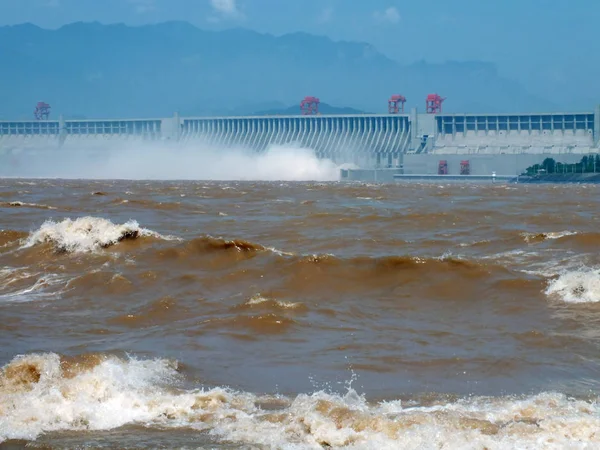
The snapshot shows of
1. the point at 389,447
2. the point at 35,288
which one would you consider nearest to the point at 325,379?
the point at 389,447

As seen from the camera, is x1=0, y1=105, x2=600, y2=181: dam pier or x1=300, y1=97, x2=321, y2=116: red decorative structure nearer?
x1=0, y1=105, x2=600, y2=181: dam pier

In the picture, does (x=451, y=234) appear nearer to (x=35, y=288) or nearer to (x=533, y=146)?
(x=35, y=288)

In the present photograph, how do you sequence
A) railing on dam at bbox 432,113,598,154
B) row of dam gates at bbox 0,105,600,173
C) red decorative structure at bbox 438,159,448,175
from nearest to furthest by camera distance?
red decorative structure at bbox 438,159,448,175 → railing on dam at bbox 432,113,598,154 → row of dam gates at bbox 0,105,600,173

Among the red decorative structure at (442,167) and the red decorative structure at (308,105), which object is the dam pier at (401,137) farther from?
the red decorative structure at (308,105)

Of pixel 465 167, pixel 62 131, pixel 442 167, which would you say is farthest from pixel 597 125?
pixel 62 131

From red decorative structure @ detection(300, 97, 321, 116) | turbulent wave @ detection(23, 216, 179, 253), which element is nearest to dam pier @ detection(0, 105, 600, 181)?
red decorative structure @ detection(300, 97, 321, 116)

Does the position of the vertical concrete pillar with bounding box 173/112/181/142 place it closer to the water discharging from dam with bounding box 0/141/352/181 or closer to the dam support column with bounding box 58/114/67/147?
the water discharging from dam with bounding box 0/141/352/181

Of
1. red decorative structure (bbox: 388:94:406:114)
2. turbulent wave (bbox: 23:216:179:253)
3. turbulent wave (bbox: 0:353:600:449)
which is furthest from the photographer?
red decorative structure (bbox: 388:94:406:114)
